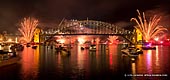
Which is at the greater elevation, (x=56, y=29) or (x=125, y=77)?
(x=56, y=29)

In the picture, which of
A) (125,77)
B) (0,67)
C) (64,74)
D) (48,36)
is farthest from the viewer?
(48,36)

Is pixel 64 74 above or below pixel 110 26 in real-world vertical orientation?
below

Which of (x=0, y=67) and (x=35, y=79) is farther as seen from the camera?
(x=0, y=67)

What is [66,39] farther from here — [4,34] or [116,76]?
[116,76]

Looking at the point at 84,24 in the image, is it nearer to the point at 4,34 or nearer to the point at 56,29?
the point at 56,29

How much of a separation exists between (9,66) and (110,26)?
129974 mm

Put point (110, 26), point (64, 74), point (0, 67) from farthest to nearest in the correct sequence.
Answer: point (110, 26)
point (0, 67)
point (64, 74)

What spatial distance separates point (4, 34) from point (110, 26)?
2510 inches

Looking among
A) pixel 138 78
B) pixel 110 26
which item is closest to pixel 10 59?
pixel 138 78

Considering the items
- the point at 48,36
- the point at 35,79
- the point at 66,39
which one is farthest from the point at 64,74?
the point at 66,39

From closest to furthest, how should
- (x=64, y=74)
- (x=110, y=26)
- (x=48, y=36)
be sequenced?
(x=64, y=74), (x=48, y=36), (x=110, y=26)

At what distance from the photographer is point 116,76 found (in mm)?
30250

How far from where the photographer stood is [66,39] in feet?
602

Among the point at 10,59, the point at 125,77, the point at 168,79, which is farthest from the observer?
the point at 10,59
